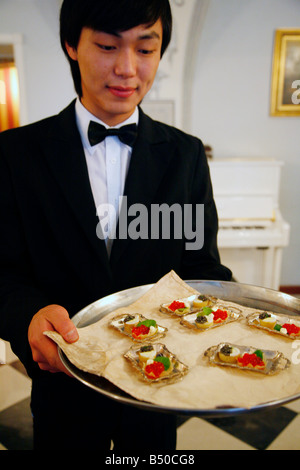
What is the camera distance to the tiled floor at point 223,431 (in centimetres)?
207

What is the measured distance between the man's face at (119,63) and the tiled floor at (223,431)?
182 centimetres

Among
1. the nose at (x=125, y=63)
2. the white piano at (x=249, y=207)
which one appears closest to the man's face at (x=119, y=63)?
the nose at (x=125, y=63)

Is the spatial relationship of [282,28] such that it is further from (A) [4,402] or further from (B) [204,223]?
(A) [4,402]

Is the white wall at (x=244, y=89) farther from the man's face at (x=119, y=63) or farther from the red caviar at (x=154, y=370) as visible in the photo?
the red caviar at (x=154, y=370)

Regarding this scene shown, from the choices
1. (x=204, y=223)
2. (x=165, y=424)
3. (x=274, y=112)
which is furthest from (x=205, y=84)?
(x=165, y=424)

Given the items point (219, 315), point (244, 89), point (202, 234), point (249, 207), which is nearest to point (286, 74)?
point (244, 89)

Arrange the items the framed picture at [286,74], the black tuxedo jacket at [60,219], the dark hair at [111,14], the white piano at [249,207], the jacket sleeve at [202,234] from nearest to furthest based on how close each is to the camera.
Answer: the dark hair at [111,14], the black tuxedo jacket at [60,219], the jacket sleeve at [202,234], the white piano at [249,207], the framed picture at [286,74]


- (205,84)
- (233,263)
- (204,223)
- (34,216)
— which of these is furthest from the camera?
(205,84)

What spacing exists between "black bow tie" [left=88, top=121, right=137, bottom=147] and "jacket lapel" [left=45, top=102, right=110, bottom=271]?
0.05 meters

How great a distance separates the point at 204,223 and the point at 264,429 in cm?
145

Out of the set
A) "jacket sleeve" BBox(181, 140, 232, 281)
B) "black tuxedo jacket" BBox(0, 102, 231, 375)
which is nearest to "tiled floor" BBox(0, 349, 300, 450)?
"jacket sleeve" BBox(181, 140, 232, 281)

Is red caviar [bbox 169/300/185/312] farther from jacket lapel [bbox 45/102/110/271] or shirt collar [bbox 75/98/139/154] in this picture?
shirt collar [bbox 75/98/139/154]

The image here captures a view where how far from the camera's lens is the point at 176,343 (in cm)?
111

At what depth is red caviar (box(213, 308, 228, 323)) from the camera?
119cm
